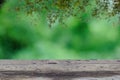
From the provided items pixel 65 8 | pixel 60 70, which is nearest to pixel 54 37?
pixel 65 8

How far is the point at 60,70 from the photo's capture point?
0.79 metres

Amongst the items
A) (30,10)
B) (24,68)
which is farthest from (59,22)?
(24,68)

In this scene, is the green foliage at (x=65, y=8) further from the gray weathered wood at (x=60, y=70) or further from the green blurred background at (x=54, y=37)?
the gray weathered wood at (x=60, y=70)

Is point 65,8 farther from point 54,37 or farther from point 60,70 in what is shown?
point 60,70

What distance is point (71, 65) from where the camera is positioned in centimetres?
85

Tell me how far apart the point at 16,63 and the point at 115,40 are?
49cm

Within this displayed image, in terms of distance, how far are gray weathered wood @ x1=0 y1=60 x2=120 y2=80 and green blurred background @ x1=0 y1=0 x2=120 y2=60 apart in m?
0.23

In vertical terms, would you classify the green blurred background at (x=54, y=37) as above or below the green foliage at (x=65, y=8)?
below

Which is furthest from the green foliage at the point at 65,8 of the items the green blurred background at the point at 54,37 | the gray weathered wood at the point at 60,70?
the gray weathered wood at the point at 60,70

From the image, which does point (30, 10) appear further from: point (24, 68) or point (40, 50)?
point (24, 68)

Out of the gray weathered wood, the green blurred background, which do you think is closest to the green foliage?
the green blurred background

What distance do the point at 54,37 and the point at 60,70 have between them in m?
0.33

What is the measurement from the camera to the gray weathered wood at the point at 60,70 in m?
0.72

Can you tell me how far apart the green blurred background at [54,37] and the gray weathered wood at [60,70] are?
0.77 feet
